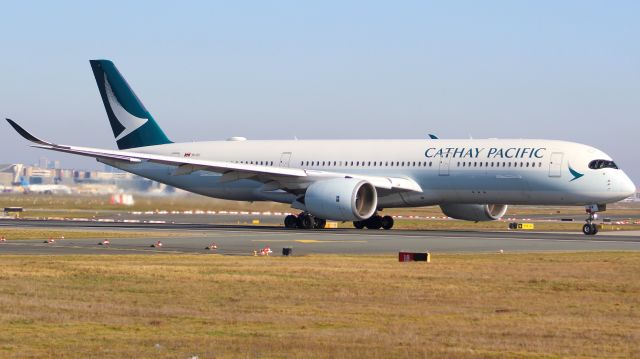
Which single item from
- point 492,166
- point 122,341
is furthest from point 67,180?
point 122,341

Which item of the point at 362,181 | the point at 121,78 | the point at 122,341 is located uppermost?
the point at 121,78

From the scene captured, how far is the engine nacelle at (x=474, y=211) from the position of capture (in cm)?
5538

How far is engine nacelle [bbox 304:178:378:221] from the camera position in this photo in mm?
50406

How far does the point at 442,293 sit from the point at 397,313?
338 cm

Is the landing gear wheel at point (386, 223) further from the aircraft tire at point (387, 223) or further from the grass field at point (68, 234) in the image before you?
the grass field at point (68, 234)

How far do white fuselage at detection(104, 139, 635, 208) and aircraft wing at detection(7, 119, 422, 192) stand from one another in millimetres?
744

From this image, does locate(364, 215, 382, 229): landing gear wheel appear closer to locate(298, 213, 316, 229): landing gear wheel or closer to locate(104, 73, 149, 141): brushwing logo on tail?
locate(298, 213, 316, 229): landing gear wheel

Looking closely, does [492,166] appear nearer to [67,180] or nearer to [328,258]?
[328,258]

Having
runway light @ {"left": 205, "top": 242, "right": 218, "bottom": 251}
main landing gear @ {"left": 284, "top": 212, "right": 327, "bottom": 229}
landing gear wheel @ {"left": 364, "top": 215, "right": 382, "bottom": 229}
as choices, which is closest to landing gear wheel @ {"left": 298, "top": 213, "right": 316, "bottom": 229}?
main landing gear @ {"left": 284, "top": 212, "right": 327, "bottom": 229}

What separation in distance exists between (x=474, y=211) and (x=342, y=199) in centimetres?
842

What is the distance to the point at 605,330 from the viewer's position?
1745 cm

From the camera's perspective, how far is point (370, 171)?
55531 millimetres

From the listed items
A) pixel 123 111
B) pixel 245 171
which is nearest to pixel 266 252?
pixel 245 171

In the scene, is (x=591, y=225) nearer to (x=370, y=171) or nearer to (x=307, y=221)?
(x=370, y=171)
